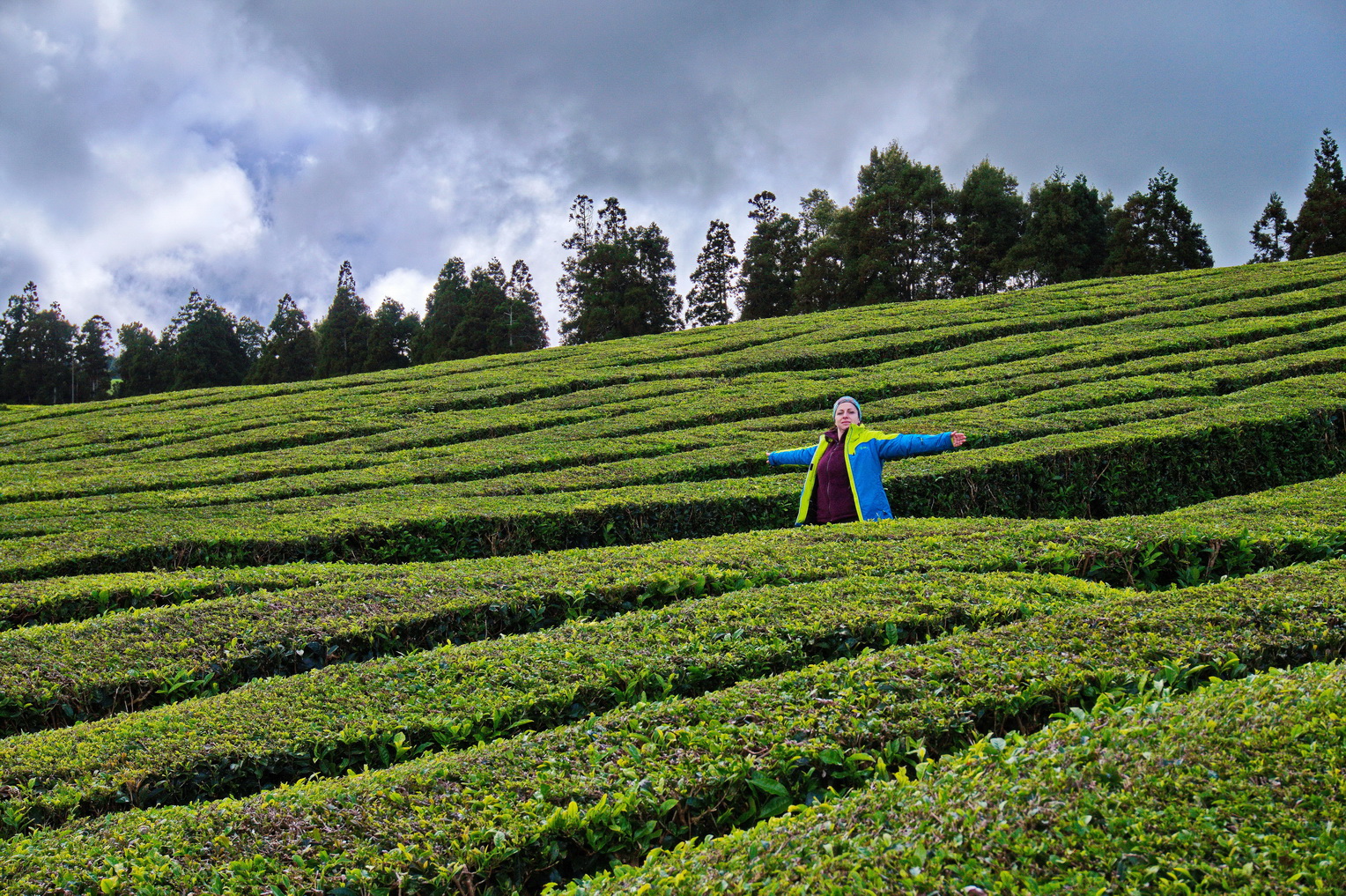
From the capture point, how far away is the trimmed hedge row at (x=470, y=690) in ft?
15.2

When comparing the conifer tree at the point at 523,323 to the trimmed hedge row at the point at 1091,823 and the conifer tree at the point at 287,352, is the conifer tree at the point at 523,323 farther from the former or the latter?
the trimmed hedge row at the point at 1091,823

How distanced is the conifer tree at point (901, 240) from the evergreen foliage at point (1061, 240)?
428 centimetres

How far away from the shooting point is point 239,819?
156 inches

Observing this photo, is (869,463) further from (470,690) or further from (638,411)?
(638,411)

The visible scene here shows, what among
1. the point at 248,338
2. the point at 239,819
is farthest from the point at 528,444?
the point at 248,338

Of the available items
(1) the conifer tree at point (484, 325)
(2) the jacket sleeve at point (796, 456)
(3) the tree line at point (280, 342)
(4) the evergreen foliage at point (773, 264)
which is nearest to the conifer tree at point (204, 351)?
(3) the tree line at point (280, 342)

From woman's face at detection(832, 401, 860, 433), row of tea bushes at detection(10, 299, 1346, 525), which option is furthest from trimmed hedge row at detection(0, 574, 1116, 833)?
row of tea bushes at detection(10, 299, 1346, 525)

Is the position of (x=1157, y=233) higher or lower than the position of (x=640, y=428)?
higher

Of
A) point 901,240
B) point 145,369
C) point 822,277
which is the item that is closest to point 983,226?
point 901,240

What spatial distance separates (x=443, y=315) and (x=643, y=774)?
186ft

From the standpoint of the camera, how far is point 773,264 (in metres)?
55.8

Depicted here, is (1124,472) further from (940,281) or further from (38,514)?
(940,281)

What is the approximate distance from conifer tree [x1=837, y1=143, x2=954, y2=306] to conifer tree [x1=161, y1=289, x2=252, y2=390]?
4488cm

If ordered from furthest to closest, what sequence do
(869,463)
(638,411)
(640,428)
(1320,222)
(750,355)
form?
(1320,222)
(750,355)
(638,411)
(640,428)
(869,463)
